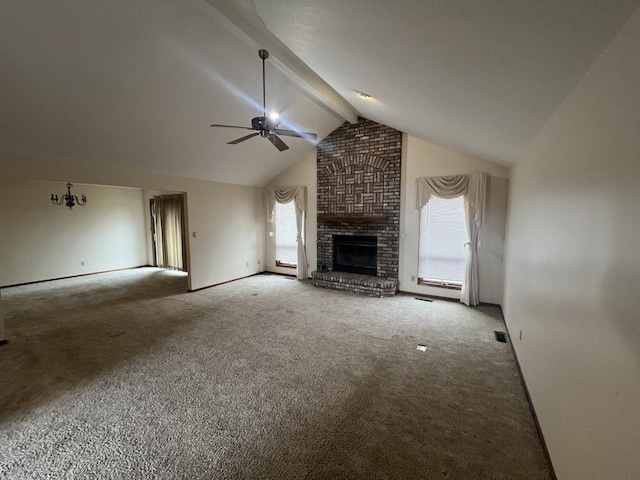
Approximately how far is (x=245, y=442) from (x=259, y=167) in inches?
209

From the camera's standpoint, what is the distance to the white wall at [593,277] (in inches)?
39.2

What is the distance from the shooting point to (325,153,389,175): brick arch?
551 cm

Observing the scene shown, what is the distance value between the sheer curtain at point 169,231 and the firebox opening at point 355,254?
4352 mm

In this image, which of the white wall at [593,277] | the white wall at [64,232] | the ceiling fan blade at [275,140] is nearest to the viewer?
the white wall at [593,277]

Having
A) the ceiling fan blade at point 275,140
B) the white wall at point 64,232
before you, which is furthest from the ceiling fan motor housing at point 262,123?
the white wall at point 64,232

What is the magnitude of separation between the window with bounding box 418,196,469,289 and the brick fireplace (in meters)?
0.53

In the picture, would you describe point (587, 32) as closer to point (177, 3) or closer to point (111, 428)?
point (177, 3)

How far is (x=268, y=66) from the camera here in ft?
11.3

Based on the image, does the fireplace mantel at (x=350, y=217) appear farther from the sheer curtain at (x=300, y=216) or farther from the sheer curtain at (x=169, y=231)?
the sheer curtain at (x=169, y=231)

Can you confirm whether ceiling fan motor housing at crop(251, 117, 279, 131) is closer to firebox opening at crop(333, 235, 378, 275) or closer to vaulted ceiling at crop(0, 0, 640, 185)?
vaulted ceiling at crop(0, 0, 640, 185)

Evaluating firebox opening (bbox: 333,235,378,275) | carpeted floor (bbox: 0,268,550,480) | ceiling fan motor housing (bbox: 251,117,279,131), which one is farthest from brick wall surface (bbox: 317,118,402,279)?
ceiling fan motor housing (bbox: 251,117,279,131)

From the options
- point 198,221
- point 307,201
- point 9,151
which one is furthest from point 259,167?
point 9,151

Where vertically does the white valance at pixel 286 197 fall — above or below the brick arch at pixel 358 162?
below

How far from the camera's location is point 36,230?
6258 millimetres
